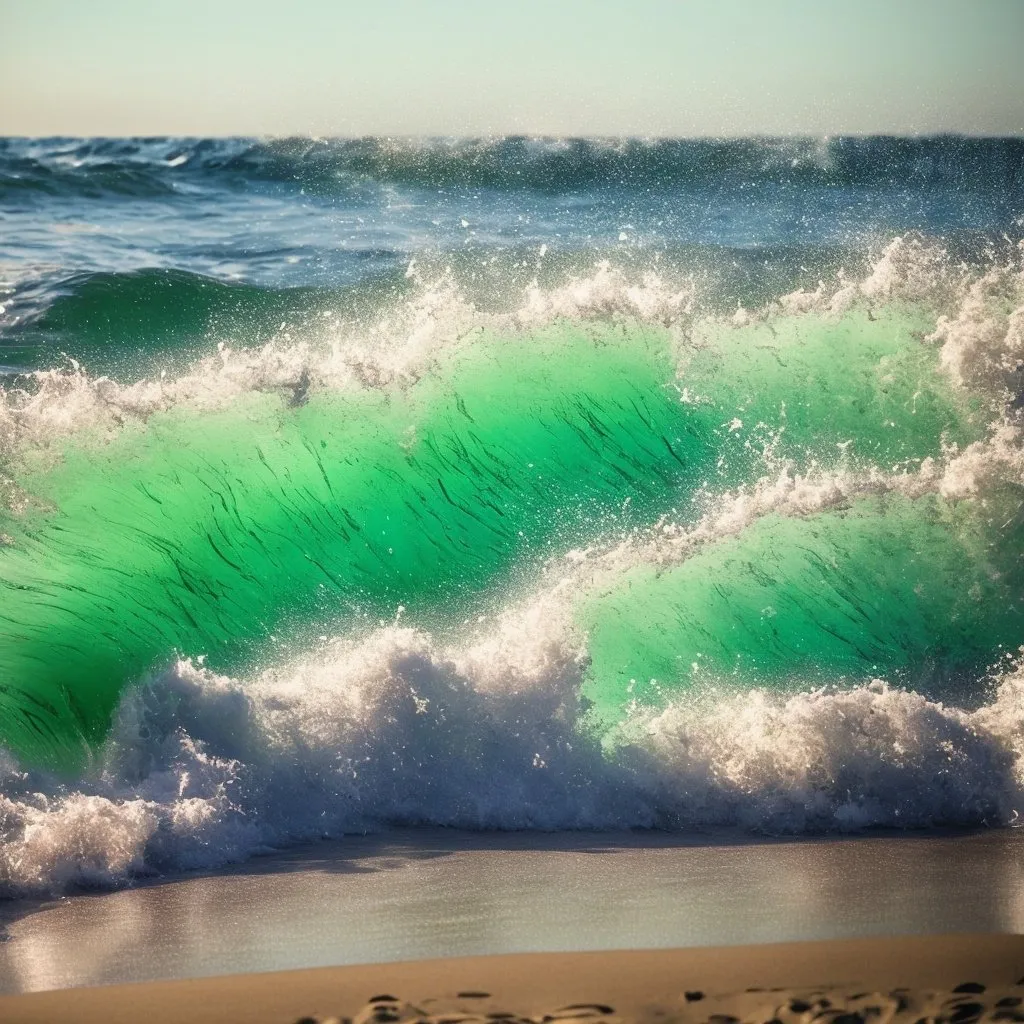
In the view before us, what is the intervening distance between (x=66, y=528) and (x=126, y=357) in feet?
7.21

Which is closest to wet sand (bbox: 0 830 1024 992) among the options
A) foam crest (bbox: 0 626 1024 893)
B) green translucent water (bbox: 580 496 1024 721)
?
foam crest (bbox: 0 626 1024 893)

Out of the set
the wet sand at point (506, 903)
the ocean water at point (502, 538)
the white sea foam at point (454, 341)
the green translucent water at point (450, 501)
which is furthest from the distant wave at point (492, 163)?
the wet sand at point (506, 903)

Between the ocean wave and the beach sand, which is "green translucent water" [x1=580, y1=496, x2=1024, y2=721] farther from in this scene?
the beach sand

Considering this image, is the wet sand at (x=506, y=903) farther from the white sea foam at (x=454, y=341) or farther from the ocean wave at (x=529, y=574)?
the white sea foam at (x=454, y=341)

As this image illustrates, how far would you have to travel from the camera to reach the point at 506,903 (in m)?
3.80

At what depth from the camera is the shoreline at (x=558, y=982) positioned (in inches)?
120

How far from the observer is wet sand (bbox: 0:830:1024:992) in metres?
3.40

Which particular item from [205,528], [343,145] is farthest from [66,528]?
[343,145]

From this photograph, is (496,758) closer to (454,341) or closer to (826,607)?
(826,607)

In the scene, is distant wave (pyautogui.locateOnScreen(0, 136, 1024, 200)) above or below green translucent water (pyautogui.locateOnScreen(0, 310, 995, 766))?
above

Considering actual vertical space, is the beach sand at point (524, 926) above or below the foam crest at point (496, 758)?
below

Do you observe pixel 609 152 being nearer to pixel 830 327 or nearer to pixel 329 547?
pixel 830 327

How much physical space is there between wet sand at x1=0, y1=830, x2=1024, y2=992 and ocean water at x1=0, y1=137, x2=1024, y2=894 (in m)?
0.23

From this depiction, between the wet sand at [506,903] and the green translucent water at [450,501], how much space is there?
119 cm
